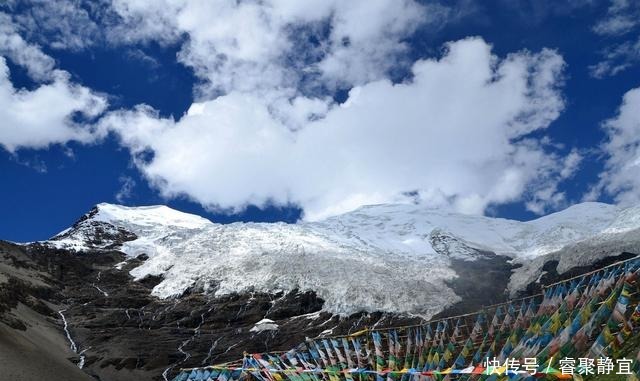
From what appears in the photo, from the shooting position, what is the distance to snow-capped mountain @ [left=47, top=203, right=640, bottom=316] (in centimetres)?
11019

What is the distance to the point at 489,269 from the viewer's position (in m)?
127

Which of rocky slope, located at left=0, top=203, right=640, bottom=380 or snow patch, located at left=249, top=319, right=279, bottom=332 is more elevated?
rocky slope, located at left=0, top=203, right=640, bottom=380

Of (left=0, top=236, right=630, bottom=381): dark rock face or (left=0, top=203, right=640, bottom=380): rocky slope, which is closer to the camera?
(left=0, top=236, right=630, bottom=381): dark rock face

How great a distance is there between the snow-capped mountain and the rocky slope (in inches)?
16.7

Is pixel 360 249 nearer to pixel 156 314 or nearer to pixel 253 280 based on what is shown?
pixel 253 280

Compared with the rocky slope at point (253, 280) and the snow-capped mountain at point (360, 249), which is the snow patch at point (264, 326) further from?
the snow-capped mountain at point (360, 249)

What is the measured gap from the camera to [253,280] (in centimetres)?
12400

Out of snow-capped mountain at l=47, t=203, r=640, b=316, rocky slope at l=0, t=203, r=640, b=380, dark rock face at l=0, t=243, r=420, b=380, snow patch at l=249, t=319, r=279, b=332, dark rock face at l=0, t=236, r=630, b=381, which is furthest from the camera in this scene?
snow-capped mountain at l=47, t=203, r=640, b=316

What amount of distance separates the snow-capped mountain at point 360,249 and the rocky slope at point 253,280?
424 millimetres

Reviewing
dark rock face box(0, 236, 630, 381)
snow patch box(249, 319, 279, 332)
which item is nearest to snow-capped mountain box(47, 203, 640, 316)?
dark rock face box(0, 236, 630, 381)

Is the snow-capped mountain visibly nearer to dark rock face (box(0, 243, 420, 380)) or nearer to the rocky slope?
the rocky slope

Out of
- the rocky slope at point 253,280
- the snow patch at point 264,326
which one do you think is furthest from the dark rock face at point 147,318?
the snow patch at point 264,326

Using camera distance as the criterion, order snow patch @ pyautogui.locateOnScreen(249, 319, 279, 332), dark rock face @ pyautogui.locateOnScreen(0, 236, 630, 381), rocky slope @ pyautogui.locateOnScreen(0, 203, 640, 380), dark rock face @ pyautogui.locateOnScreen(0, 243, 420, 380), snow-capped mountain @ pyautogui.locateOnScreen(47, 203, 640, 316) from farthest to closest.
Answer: snow-capped mountain @ pyautogui.locateOnScreen(47, 203, 640, 316), snow patch @ pyautogui.locateOnScreen(249, 319, 279, 332), rocky slope @ pyautogui.locateOnScreen(0, 203, 640, 380), dark rock face @ pyautogui.locateOnScreen(0, 236, 630, 381), dark rock face @ pyautogui.locateOnScreen(0, 243, 420, 380)

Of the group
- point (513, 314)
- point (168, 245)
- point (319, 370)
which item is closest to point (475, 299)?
point (513, 314)
